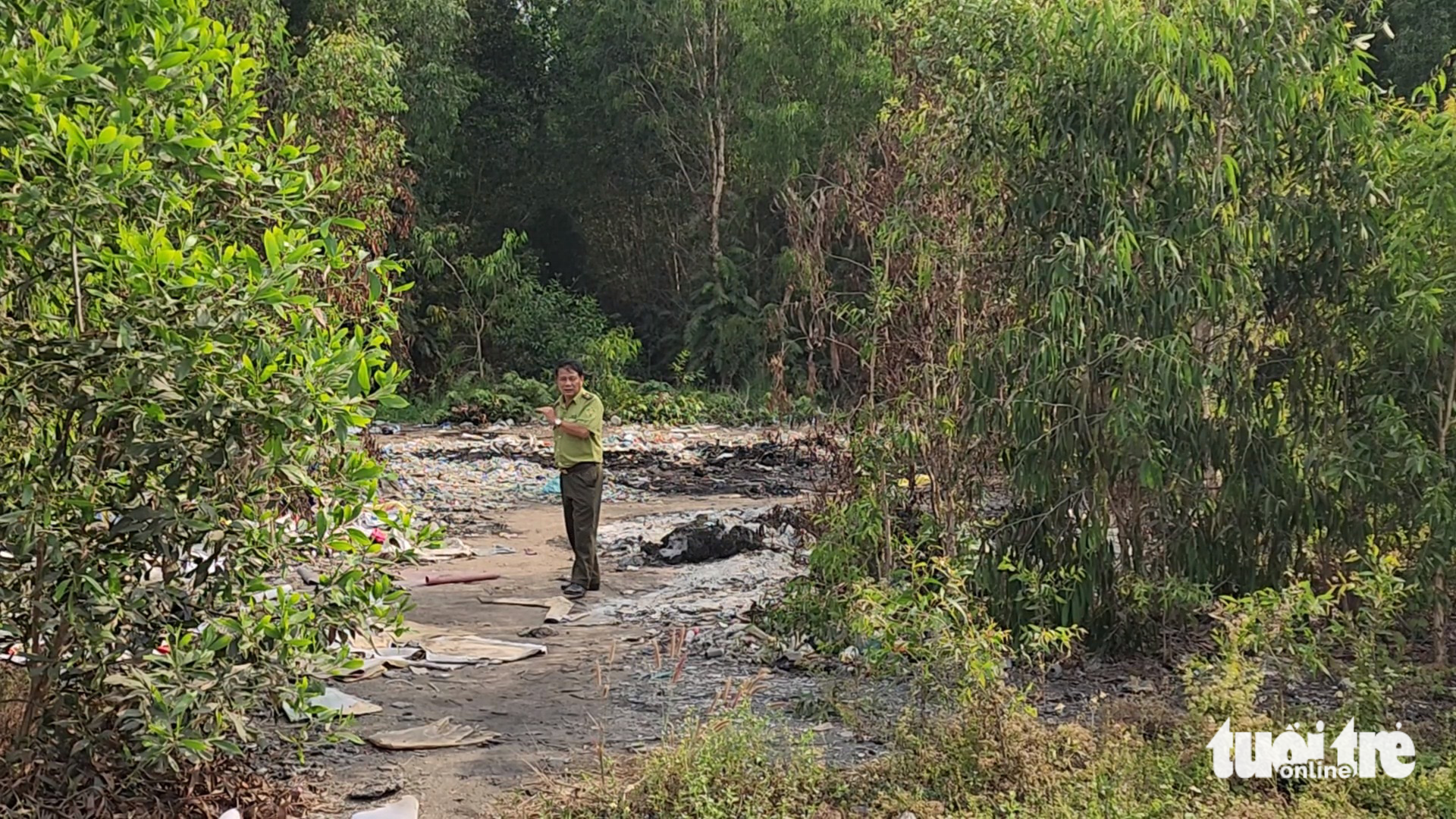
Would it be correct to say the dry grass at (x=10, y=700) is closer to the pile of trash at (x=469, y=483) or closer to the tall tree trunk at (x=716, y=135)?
the pile of trash at (x=469, y=483)

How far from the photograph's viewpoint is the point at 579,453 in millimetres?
7727

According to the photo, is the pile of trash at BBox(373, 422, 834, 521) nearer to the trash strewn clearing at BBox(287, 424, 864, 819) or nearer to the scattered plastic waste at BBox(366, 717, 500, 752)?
the trash strewn clearing at BBox(287, 424, 864, 819)

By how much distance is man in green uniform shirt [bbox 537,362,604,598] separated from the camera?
766 cm

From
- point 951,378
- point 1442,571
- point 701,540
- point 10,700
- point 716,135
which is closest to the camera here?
point 10,700

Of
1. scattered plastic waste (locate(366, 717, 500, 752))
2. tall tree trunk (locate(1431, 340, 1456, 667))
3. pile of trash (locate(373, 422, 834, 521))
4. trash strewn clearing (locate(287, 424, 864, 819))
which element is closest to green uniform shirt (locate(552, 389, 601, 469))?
trash strewn clearing (locate(287, 424, 864, 819))

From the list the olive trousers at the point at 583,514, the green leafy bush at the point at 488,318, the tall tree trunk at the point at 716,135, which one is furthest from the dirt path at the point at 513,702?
the tall tree trunk at the point at 716,135

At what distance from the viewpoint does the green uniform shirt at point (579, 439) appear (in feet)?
25.3

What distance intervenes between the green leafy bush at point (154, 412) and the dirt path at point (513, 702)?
0.84 m

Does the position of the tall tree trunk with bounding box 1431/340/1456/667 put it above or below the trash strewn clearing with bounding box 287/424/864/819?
above

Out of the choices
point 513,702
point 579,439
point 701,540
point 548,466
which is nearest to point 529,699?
point 513,702

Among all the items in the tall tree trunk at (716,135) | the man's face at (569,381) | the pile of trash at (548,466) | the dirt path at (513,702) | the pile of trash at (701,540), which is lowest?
the pile of trash at (548,466)

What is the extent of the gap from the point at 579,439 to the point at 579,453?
8 centimetres

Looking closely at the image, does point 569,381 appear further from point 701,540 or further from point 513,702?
point 513,702

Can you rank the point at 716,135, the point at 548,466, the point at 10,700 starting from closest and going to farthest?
the point at 10,700
the point at 548,466
the point at 716,135
